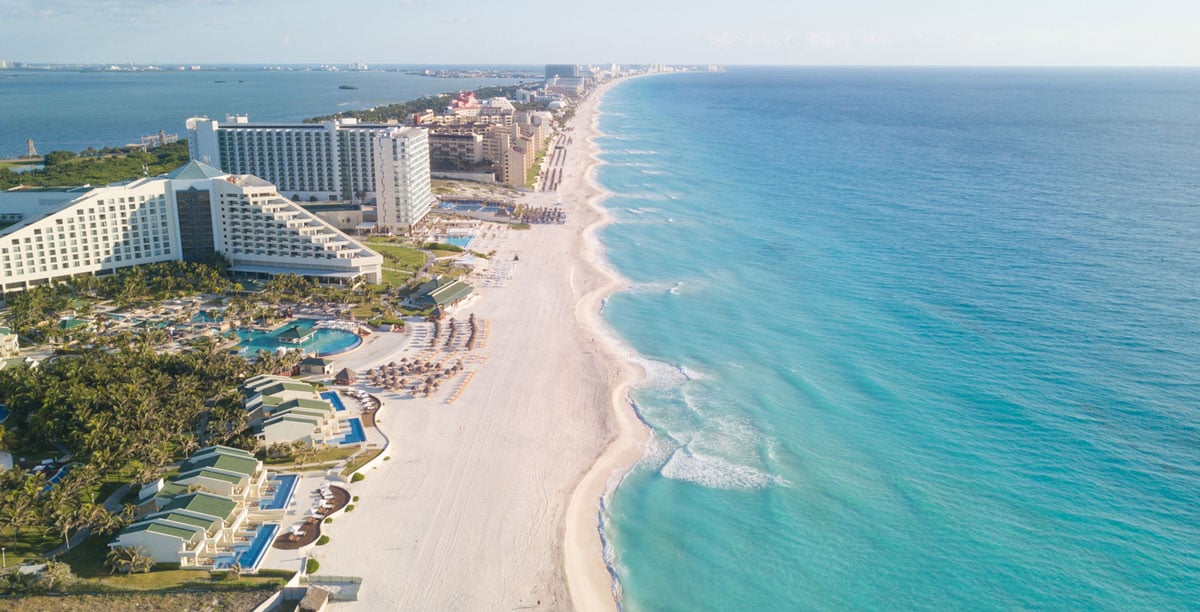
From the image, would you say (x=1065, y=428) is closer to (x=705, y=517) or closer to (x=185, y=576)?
(x=705, y=517)

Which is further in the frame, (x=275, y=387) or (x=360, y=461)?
(x=275, y=387)

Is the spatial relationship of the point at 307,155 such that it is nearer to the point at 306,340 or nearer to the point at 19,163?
the point at 306,340

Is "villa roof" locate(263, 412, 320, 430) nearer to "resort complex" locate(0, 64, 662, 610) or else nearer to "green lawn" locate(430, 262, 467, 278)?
"resort complex" locate(0, 64, 662, 610)

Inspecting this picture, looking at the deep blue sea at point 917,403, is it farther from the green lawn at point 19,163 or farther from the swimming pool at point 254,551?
the green lawn at point 19,163

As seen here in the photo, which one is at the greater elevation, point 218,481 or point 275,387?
point 275,387

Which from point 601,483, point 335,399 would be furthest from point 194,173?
point 601,483

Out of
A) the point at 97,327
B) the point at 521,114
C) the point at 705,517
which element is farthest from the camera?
the point at 521,114

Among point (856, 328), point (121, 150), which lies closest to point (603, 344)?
point (856, 328)

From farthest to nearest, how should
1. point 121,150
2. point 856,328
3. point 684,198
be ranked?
point 121,150
point 684,198
point 856,328

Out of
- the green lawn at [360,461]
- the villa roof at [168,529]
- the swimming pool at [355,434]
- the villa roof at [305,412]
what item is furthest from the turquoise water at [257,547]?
the villa roof at [305,412]
